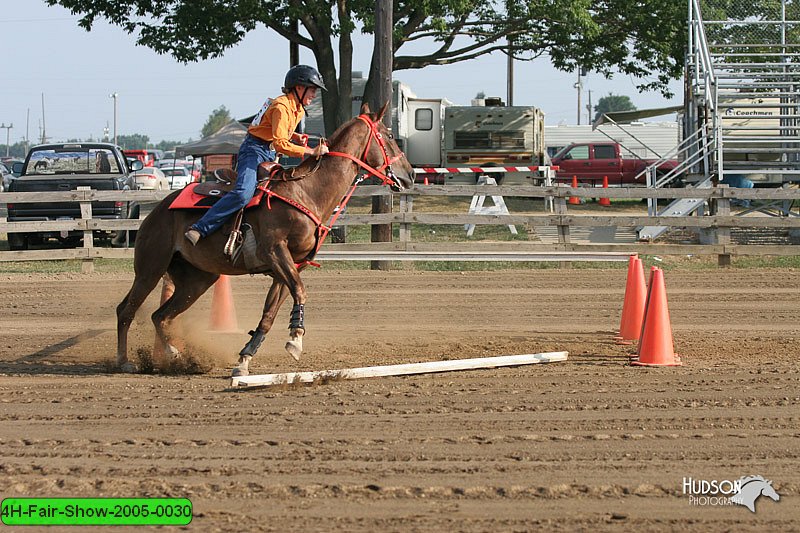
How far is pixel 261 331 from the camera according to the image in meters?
8.81

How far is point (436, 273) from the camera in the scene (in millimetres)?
16609

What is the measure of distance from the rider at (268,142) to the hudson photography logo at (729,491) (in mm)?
4871

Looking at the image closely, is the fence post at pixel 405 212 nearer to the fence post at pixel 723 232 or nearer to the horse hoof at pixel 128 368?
the fence post at pixel 723 232

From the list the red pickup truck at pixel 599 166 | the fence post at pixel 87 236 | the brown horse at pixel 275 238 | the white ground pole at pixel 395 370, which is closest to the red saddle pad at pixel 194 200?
the brown horse at pixel 275 238

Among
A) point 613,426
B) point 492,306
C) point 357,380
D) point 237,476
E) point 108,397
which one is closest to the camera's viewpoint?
point 237,476

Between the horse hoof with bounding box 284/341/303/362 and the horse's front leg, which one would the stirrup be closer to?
the horse's front leg

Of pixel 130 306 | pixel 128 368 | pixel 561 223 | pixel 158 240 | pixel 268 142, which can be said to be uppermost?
pixel 268 142

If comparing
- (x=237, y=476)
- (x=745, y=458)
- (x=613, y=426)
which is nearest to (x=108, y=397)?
(x=237, y=476)

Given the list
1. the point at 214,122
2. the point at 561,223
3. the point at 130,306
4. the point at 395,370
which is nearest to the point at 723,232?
the point at 561,223

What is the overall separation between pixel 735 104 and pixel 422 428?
19915 millimetres

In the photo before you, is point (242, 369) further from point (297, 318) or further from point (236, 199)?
point (236, 199)

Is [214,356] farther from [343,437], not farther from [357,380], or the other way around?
[343,437]

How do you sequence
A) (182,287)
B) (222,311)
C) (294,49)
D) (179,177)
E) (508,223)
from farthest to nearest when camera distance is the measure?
(179,177) < (294,49) < (508,223) < (222,311) < (182,287)

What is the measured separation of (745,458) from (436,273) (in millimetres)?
10700
